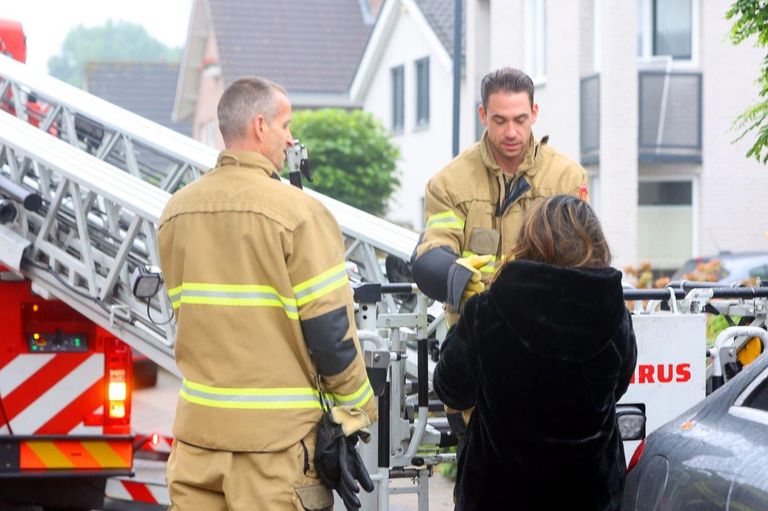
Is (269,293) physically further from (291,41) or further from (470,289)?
(291,41)

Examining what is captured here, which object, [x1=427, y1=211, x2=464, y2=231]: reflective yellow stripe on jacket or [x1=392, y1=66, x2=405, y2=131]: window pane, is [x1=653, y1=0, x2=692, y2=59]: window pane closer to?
[x1=392, y1=66, x2=405, y2=131]: window pane

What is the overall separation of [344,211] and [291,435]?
3.27 m

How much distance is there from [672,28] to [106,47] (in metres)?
110

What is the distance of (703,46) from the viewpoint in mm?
21062

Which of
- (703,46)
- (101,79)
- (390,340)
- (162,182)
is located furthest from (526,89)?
(101,79)

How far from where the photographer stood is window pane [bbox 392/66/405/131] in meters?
31.1

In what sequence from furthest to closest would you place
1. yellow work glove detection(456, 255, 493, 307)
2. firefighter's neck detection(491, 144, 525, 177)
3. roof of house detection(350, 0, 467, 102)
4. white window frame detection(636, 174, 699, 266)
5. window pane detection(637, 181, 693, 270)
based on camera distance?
roof of house detection(350, 0, 467, 102) → window pane detection(637, 181, 693, 270) → white window frame detection(636, 174, 699, 266) → firefighter's neck detection(491, 144, 525, 177) → yellow work glove detection(456, 255, 493, 307)

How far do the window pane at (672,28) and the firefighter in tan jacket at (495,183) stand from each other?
1690 centimetres

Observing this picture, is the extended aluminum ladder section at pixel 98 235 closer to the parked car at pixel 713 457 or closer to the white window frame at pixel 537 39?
the parked car at pixel 713 457

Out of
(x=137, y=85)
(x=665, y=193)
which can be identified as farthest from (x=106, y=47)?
(x=665, y=193)

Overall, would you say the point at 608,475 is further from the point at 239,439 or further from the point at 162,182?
the point at 162,182

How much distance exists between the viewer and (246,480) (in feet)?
13.6

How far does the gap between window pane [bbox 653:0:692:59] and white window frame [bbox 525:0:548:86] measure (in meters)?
2.24

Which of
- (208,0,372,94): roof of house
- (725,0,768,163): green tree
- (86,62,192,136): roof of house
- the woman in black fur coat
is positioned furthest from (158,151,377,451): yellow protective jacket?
(86,62,192,136): roof of house
